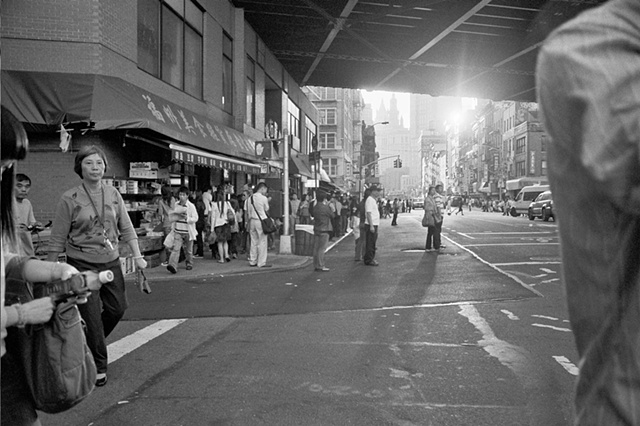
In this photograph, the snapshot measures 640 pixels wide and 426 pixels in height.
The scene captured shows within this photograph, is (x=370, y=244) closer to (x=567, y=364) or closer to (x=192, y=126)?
(x=192, y=126)

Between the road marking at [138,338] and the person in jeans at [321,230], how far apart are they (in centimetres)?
A: 577

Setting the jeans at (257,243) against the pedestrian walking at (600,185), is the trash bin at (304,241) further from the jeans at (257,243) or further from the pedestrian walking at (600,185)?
the pedestrian walking at (600,185)

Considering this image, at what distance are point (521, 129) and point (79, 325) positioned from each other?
260ft

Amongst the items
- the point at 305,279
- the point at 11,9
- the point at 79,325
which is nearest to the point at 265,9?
the point at 11,9

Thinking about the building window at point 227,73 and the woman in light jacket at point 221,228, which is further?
the building window at point 227,73

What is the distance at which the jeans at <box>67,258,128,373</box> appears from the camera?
4.53 m

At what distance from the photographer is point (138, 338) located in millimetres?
6449

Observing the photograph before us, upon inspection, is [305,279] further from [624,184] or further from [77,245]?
[624,184]

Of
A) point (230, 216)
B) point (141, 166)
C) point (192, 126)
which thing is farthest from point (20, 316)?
point (192, 126)

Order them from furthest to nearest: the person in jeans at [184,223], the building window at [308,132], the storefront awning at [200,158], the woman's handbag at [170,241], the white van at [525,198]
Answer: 1. the white van at [525,198]
2. the building window at [308,132]
3. the storefront awning at [200,158]
4. the person in jeans at [184,223]
5. the woman's handbag at [170,241]

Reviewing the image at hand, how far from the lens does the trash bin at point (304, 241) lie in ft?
53.5

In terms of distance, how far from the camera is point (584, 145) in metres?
0.97

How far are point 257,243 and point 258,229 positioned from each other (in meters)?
0.41

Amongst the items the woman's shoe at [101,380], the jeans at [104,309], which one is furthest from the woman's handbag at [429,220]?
the woman's shoe at [101,380]
